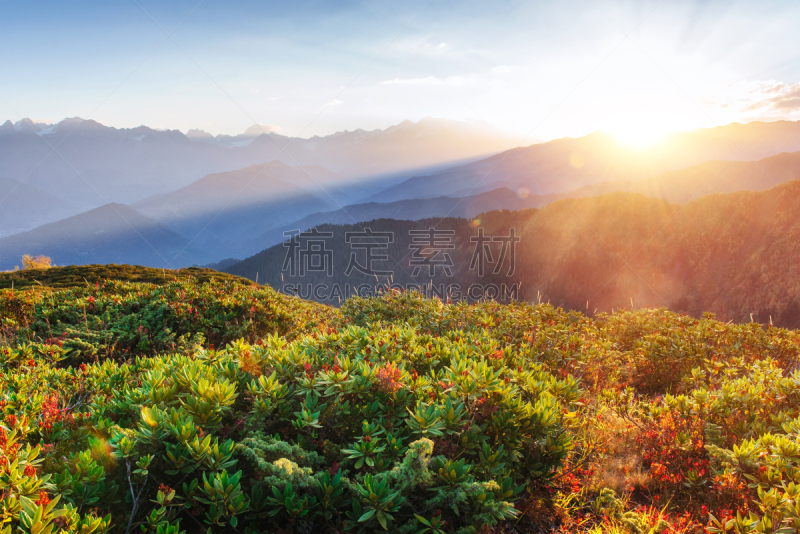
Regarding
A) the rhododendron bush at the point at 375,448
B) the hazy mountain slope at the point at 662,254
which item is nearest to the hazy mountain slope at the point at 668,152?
the hazy mountain slope at the point at 662,254

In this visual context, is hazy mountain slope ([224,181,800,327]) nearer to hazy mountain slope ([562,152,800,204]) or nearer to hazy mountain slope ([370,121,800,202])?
hazy mountain slope ([562,152,800,204])

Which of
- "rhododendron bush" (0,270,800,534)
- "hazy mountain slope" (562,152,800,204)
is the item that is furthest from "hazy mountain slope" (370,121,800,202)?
"rhododendron bush" (0,270,800,534)

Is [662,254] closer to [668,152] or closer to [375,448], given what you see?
[375,448]

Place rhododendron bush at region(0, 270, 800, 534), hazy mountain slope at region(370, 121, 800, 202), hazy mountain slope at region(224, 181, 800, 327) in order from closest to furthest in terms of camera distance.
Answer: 1. rhododendron bush at region(0, 270, 800, 534)
2. hazy mountain slope at region(224, 181, 800, 327)
3. hazy mountain slope at region(370, 121, 800, 202)

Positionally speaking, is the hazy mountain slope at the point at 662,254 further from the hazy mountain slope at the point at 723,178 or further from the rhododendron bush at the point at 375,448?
the hazy mountain slope at the point at 723,178

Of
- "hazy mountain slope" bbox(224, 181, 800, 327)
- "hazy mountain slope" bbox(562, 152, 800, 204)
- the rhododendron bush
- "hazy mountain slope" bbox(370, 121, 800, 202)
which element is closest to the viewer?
the rhododendron bush

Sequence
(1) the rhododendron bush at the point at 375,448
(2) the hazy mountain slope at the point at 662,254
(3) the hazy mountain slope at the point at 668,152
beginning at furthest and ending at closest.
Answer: (3) the hazy mountain slope at the point at 668,152, (2) the hazy mountain slope at the point at 662,254, (1) the rhododendron bush at the point at 375,448

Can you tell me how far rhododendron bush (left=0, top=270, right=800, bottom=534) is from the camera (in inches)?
78.8

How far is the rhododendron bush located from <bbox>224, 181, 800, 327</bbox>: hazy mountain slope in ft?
61.7

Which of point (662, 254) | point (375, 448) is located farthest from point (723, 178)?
point (375, 448)

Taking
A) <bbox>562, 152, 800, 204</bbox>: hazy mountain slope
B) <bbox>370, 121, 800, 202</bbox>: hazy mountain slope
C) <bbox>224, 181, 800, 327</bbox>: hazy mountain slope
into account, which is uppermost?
<bbox>370, 121, 800, 202</bbox>: hazy mountain slope

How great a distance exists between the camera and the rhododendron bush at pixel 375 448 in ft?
6.57

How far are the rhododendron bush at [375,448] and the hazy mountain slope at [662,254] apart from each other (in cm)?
1880

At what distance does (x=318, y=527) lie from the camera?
7.27 ft
